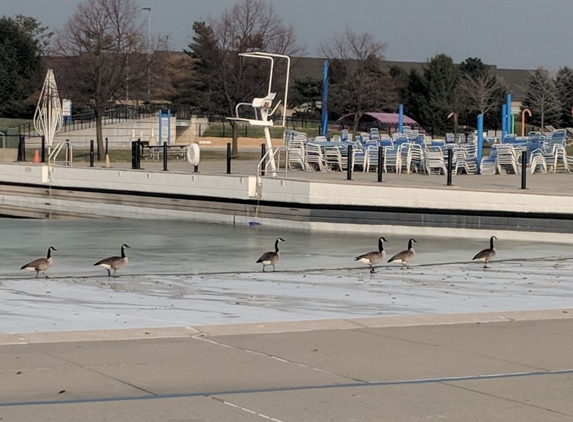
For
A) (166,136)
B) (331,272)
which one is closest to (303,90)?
(166,136)

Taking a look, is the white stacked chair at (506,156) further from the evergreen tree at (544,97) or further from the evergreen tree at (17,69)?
the evergreen tree at (17,69)

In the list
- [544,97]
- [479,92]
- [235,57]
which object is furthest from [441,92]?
[235,57]

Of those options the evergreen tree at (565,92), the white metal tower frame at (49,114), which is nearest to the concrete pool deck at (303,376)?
the white metal tower frame at (49,114)

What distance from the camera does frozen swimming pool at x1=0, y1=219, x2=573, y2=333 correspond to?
998 centimetres

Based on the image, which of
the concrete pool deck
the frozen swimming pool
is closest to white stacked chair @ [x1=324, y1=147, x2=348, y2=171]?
the frozen swimming pool

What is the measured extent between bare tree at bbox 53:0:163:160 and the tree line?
0.15 feet

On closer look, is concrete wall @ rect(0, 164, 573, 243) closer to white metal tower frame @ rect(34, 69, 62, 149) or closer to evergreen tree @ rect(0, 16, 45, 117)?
white metal tower frame @ rect(34, 69, 62, 149)

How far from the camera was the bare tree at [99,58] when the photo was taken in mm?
43500

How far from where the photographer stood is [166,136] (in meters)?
52.3

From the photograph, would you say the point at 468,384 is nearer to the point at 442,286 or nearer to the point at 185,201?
the point at 442,286

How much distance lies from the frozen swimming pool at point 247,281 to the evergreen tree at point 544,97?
51.0m

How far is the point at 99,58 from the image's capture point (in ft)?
144

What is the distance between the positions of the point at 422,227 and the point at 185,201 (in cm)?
685

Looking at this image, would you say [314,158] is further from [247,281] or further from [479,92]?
[479,92]
